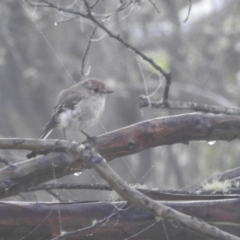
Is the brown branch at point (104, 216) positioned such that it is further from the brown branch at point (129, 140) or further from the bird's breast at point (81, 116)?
the bird's breast at point (81, 116)

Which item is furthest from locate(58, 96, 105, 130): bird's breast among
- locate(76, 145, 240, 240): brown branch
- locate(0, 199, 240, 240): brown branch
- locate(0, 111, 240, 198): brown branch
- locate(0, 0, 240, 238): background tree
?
locate(0, 0, 240, 238): background tree

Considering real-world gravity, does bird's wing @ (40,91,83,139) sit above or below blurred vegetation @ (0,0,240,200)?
below

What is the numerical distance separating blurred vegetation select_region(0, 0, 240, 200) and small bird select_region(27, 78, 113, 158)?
5.62m

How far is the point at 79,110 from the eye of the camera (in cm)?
555

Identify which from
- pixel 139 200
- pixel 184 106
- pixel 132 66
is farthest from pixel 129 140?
pixel 132 66

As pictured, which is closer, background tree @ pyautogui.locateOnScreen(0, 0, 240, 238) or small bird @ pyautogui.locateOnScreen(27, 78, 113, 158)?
small bird @ pyautogui.locateOnScreen(27, 78, 113, 158)

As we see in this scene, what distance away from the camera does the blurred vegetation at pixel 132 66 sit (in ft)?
38.5

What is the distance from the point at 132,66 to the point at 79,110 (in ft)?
23.7

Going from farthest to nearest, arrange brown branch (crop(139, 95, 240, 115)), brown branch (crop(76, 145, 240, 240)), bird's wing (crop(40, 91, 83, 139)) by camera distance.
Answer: bird's wing (crop(40, 91, 83, 139)) → brown branch (crop(139, 95, 240, 115)) → brown branch (crop(76, 145, 240, 240))

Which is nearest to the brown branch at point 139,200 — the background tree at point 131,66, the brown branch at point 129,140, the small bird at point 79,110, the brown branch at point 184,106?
the brown branch at point 184,106

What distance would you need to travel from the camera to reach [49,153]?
351cm

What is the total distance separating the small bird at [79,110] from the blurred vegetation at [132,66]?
221 inches

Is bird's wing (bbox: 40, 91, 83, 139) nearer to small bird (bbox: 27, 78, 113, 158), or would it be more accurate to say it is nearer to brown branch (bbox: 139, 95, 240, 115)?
small bird (bbox: 27, 78, 113, 158)

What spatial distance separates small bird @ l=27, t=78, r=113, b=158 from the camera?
5.50m
